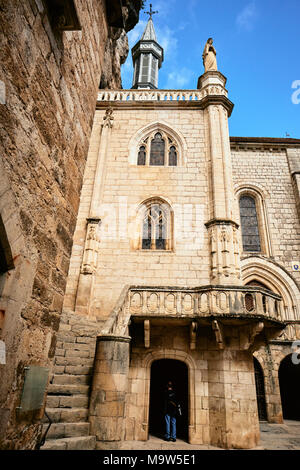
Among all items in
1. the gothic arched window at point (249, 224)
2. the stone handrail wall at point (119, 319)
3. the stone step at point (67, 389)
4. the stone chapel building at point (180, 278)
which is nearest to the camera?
the stone step at point (67, 389)

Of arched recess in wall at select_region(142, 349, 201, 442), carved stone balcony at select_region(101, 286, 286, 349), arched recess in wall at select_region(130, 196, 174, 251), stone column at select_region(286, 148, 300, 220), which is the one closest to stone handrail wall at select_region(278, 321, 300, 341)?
carved stone balcony at select_region(101, 286, 286, 349)

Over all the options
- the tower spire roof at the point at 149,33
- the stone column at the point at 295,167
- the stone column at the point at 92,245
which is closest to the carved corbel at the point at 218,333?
the stone column at the point at 92,245

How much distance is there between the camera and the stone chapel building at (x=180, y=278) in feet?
21.1

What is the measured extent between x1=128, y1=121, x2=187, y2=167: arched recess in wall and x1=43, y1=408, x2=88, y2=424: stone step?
935cm

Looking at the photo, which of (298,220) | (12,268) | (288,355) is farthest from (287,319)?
(12,268)

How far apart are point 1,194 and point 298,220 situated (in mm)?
15143

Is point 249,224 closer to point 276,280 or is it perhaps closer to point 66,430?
point 276,280

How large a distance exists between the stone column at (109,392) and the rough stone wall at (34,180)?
9.92 ft

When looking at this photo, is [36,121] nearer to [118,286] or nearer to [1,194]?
[1,194]

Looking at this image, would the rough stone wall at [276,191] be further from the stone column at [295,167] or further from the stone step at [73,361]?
the stone step at [73,361]

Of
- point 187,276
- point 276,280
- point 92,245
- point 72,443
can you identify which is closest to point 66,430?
point 72,443

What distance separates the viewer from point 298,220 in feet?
46.7

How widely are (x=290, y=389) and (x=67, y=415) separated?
40.5 feet

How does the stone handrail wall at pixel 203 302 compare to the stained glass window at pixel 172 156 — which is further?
the stained glass window at pixel 172 156
